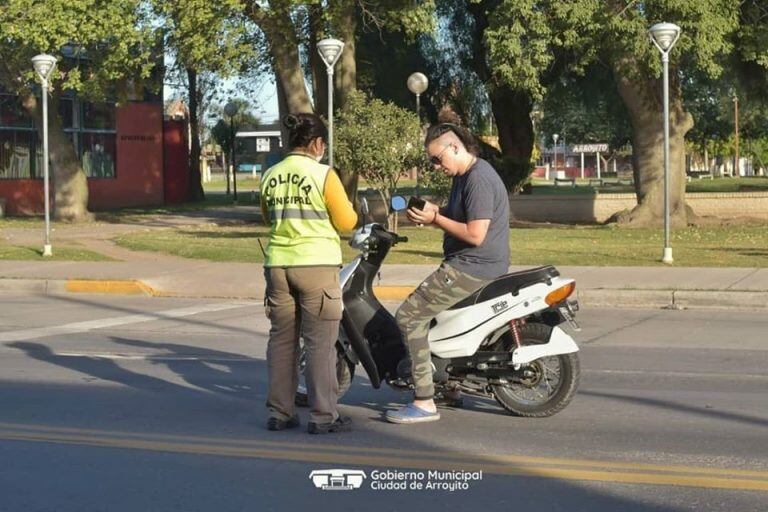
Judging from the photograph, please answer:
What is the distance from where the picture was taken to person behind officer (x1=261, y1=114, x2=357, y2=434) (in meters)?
6.91

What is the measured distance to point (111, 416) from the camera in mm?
7883

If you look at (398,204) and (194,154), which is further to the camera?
(194,154)

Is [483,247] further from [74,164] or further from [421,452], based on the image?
[74,164]

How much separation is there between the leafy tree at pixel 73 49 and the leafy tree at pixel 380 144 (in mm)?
7015

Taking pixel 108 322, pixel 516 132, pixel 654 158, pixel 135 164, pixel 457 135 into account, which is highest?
pixel 516 132

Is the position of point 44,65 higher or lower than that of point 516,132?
higher

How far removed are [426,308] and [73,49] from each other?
86.4 feet

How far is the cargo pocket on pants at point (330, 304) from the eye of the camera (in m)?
7.00

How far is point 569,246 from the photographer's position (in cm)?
2208

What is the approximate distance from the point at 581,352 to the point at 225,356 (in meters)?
3.25

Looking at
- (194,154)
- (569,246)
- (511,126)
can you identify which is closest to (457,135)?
(569,246)

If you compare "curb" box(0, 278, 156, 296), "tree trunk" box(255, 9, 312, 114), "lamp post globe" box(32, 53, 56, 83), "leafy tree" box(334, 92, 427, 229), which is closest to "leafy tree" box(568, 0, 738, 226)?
"leafy tree" box(334, 92, 427, 229)

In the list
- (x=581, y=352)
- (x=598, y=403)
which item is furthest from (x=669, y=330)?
(x=598, y=403)

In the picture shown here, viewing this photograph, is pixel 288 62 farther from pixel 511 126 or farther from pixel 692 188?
pixel 692 188
